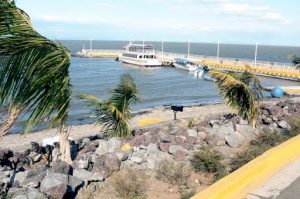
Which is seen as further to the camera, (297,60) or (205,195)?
(297,60)

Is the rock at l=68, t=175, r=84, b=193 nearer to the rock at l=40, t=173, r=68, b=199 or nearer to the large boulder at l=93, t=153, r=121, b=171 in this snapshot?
the rock at l=40, t=173, r=68, b=199

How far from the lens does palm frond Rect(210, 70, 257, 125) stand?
12.8 m

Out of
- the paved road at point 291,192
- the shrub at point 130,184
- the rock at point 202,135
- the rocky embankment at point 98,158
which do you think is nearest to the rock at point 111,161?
the rocky embankment at point 98,158

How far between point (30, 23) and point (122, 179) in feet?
12.5

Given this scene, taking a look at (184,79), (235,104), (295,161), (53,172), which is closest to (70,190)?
(53,172)

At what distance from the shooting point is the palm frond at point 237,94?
12.8 metres

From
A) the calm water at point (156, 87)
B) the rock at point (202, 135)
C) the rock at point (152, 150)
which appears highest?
the rock at point (152, 150)

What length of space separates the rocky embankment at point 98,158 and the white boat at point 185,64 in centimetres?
6135

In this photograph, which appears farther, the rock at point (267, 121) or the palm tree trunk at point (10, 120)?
the rock at point (267, 121)

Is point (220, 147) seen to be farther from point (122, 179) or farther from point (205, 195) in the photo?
point (205, 195)

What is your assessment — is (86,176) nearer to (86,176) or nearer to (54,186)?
(86,176)

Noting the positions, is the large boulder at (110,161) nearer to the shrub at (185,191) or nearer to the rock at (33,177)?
the rock at (33,177)

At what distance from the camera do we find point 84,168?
27.5ft

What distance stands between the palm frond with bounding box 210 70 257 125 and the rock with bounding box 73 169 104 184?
617cm
